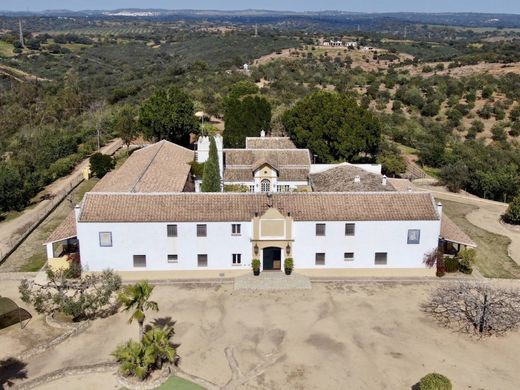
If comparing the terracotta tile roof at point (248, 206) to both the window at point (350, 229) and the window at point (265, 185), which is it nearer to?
the window at point (350, 229)

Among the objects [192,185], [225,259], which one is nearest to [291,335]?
[225,259]

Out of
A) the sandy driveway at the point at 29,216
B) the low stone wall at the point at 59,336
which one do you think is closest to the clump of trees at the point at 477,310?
the low stone wall at the point at 59,336

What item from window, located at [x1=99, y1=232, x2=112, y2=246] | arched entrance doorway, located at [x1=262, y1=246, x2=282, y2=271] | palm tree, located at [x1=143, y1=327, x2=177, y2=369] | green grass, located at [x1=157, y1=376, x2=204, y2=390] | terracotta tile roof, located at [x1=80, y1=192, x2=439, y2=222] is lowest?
green grass, located at [x1=157, y1=376, x2=204, y2=390]

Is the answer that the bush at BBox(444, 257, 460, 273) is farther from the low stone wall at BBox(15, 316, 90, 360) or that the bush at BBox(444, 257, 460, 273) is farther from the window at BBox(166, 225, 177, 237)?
the low stone wall at BBox(15, 316, 90, 360)

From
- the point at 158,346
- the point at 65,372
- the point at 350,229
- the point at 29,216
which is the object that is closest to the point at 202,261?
the point at 350,229

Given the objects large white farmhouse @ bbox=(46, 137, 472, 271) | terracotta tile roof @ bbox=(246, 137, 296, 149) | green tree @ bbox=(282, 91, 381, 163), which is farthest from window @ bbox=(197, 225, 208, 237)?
green tree @ bbox=(282, 91, 381, 163)

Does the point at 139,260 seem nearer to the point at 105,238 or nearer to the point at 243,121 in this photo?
the point at 105,238

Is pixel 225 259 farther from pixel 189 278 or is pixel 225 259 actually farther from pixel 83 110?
pixel 83 110
